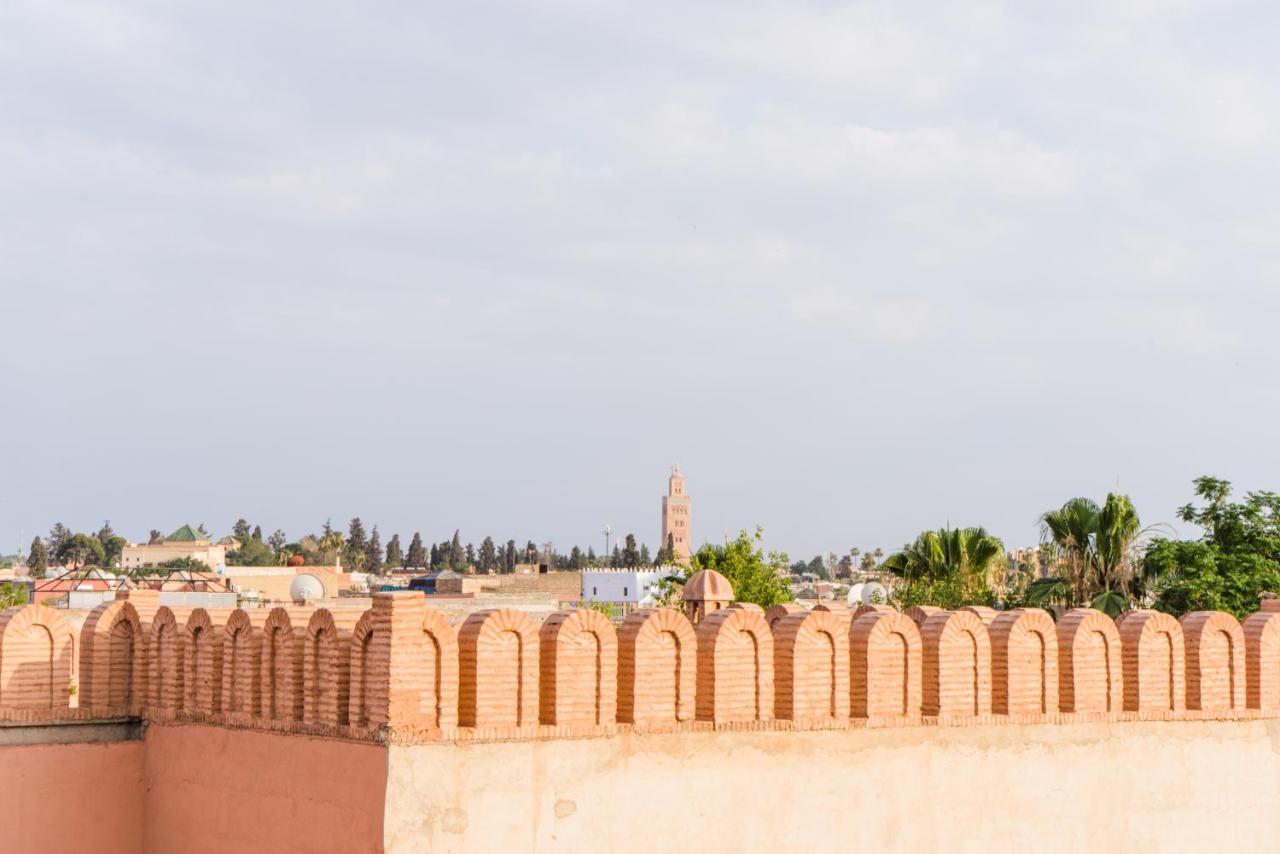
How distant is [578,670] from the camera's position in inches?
451

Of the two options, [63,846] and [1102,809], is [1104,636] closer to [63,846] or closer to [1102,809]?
A: [1102,809]

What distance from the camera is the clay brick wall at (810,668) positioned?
12.3 meters

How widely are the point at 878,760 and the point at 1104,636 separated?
8.84 feet

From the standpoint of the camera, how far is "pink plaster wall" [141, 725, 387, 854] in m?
10.9

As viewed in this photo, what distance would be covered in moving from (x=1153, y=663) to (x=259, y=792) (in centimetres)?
819

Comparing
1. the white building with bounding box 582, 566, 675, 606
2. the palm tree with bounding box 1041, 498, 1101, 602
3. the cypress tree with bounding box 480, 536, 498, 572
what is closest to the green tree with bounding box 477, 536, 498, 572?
the cypress tree with bounding box 480, 536, 498, 572

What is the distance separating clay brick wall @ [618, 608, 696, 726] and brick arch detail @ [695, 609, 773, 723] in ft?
0.45

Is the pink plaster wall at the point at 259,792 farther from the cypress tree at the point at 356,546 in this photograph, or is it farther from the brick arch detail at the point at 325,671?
the cypress tree at the point at 356,546

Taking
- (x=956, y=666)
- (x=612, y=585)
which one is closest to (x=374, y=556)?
(x=612, y=585)

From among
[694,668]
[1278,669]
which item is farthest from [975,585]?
[694,668]

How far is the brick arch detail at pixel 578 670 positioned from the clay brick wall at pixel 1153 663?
5.30 m

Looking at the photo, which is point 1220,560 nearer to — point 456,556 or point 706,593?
point 706,593

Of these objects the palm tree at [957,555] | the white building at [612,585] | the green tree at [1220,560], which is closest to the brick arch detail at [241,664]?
the green tree at [1220,560]

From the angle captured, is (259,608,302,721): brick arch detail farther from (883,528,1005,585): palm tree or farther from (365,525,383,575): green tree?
(365,525,383,575): green tree
